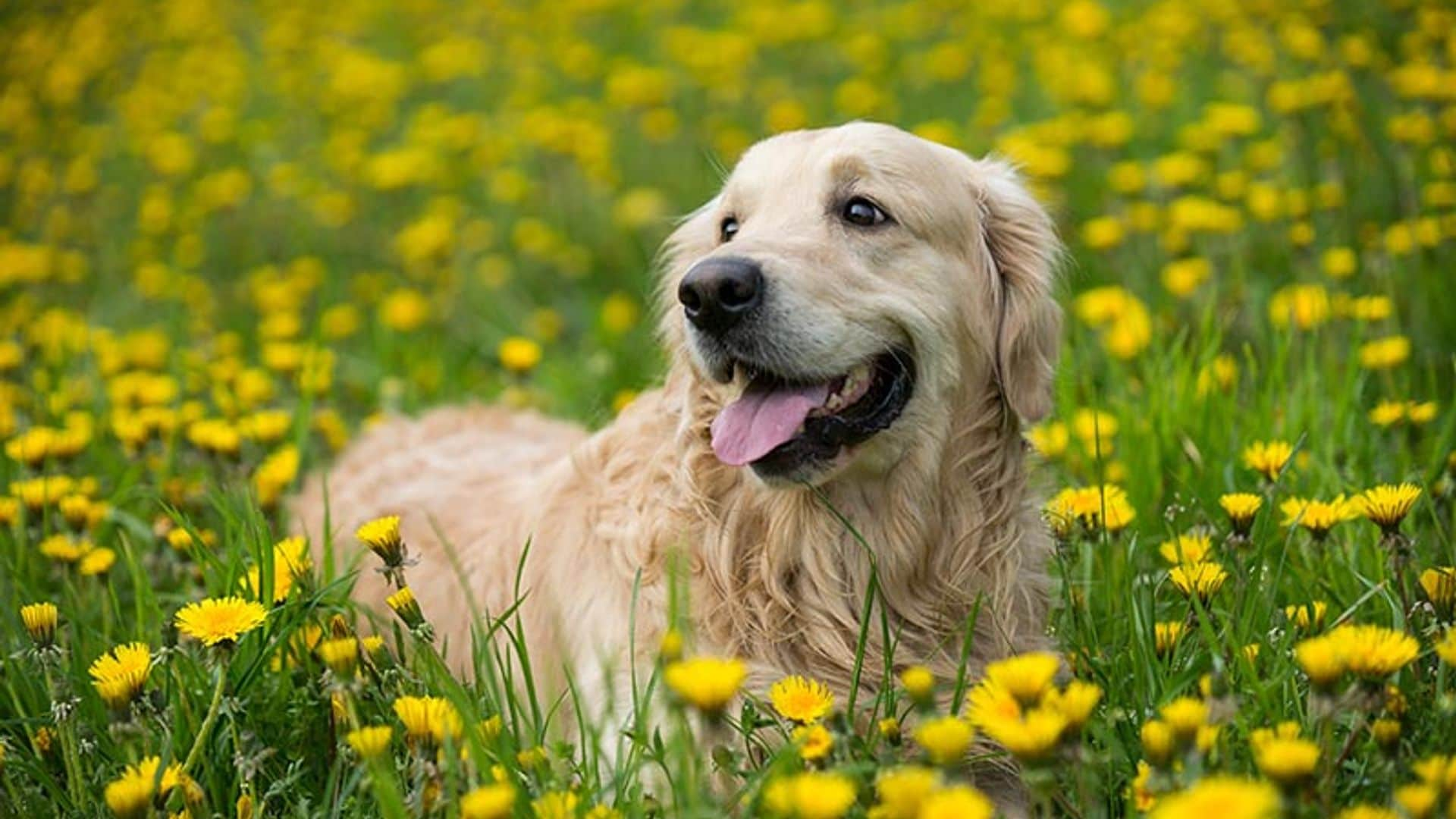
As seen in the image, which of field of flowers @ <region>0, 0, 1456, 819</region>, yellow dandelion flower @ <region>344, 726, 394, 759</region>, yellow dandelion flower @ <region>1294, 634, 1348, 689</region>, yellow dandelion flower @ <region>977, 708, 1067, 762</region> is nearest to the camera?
yellow dandelion flower @ <region>977, 708, 1067, 762</region>

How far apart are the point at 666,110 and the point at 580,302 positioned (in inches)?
58.7

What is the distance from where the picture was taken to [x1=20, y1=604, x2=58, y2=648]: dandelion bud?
2.42 m

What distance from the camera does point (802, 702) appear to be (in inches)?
82.0

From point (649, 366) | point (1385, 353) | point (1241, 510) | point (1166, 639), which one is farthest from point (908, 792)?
point (649, 366)

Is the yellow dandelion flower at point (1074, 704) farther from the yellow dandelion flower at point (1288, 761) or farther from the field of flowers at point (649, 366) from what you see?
the yellow dandelion flower at point (1288, 761)

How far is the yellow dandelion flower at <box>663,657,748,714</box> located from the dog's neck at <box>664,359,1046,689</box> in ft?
3.30

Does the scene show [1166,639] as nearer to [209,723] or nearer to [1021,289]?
[1021,289]

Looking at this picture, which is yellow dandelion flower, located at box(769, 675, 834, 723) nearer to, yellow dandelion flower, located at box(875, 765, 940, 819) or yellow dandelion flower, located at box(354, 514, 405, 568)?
yellow dandelion flower, located at box(875, 765, 940, 819)

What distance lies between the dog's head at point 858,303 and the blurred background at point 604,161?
64cm

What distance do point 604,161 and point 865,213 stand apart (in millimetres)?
3846

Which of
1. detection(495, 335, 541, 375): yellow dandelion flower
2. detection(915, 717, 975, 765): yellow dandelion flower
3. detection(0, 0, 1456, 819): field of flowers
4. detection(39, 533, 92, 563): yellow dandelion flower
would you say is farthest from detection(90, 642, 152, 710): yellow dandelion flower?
detection(495, 335, 541, 375): yellow dandelion flower

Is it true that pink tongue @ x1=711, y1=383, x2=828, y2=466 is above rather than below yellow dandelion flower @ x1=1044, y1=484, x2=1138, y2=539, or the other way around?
→ above

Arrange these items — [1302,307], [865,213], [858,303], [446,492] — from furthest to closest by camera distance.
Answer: [1302,307] → [446,492] → [865,213] → [858,303]

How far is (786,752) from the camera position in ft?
6.49
